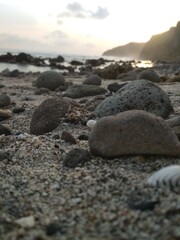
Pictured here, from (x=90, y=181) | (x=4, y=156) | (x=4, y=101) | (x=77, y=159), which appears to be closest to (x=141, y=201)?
(x=90, y=181)

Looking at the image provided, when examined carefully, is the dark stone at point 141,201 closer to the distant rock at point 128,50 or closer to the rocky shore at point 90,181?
the rocky shore at point 90,181

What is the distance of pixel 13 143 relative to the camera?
4.78 m

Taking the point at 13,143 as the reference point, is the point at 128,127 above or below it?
above

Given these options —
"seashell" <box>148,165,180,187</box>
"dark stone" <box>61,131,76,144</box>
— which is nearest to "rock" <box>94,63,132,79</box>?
"dark stone" <box>61,131,76,144</box>

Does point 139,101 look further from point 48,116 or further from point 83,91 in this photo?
point 83,91

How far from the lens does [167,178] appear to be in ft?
9.41

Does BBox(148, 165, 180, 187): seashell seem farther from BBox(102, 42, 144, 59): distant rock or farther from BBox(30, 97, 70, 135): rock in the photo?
BBox(102, 42, 144, 59): distant rock

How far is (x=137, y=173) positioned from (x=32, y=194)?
899 millimetres

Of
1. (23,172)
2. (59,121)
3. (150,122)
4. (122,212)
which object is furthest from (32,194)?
(59,121)

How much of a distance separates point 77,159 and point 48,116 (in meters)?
2.26

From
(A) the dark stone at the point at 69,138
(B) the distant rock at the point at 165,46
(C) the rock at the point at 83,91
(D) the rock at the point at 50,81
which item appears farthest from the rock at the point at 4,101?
Result: (B) the distant rock at the point at 165,46

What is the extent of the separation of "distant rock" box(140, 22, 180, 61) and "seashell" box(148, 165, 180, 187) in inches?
2392

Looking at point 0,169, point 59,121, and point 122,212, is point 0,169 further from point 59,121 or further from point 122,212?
point 59,121

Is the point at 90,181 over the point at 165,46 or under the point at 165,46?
under
